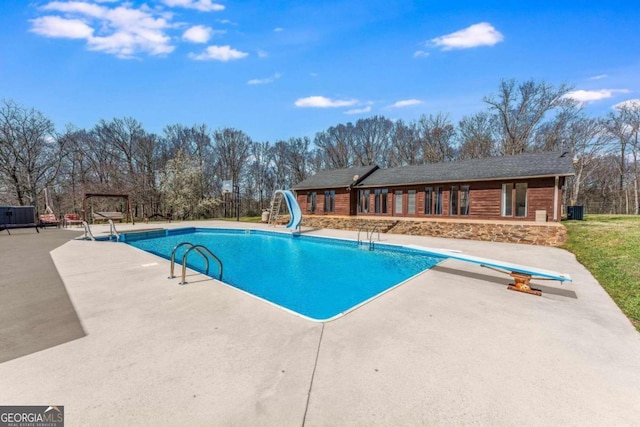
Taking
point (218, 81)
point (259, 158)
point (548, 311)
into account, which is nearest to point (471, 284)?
point (548, 311)

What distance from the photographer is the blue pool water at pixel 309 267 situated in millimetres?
5594

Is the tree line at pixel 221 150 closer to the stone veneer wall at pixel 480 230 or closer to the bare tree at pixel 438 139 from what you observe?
the bare tree at pixel 438 139

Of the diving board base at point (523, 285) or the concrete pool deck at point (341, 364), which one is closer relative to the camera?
the concrete pool deck at point (341, 364)

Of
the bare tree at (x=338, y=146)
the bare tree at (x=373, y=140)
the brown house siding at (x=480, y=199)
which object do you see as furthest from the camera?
the bare tree at (x=338, y=146)

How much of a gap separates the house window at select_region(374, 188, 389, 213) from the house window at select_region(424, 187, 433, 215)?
2256 mm

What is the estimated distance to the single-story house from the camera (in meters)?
11.3

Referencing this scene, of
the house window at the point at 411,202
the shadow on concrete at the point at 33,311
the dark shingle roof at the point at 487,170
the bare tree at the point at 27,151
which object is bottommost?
the shadow on concrete at the point at 33,311

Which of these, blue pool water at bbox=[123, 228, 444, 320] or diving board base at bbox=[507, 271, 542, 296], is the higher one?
diving board base at bbox=[507, 271, 542, 296]

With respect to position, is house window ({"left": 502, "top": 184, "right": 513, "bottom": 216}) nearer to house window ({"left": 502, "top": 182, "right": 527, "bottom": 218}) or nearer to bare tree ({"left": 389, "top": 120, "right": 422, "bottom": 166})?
house window ({"left": 502, "top": 182, "right": 527, "bottom": 218})

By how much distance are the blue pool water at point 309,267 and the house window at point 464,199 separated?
226 inches

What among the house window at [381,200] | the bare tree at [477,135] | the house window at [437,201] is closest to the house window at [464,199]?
the house window at [437,201]

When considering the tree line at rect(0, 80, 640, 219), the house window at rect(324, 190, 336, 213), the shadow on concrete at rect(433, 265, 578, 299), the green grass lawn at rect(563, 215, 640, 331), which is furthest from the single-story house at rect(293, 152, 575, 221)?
the tree line at rect(0, 80, 640, 219)

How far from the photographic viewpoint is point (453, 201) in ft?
44.8

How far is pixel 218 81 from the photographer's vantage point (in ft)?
42.9
